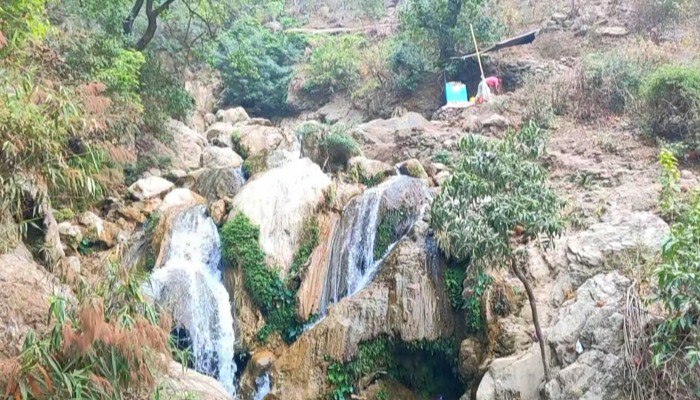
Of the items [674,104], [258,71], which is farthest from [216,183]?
[674,104]

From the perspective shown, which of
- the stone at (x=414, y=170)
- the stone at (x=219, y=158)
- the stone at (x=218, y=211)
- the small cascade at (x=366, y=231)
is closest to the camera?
the small cascade at (x=366, y=231)

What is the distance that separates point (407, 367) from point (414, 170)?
4.45 metres

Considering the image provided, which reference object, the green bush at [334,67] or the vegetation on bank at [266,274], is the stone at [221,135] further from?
the vegetation on bank at [266,274]

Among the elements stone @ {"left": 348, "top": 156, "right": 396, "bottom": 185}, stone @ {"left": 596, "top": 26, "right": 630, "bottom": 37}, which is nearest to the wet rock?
stone @ {"left": 348, "top": 156, "right": 396, "bottom": 185}

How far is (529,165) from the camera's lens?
19.9ft

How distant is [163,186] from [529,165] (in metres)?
8.18

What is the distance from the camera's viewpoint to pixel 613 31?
1603 centimetres

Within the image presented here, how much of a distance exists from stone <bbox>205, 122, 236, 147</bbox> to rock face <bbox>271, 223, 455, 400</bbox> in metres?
8.35

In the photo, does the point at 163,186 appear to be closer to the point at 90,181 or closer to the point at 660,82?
the point at 90,181

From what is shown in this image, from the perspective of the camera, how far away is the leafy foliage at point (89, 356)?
161 inches

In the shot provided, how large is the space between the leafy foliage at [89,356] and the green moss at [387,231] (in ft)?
17.3

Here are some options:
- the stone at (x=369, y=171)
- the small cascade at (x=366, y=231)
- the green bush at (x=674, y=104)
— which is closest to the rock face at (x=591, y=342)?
the small cascade at (x=366, y=231)

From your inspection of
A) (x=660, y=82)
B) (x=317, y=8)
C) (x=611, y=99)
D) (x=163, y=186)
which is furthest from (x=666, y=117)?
(x=317, y=8)

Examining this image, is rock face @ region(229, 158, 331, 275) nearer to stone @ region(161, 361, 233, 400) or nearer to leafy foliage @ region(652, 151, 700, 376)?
stone @ region(161, 361, 233, 400)
